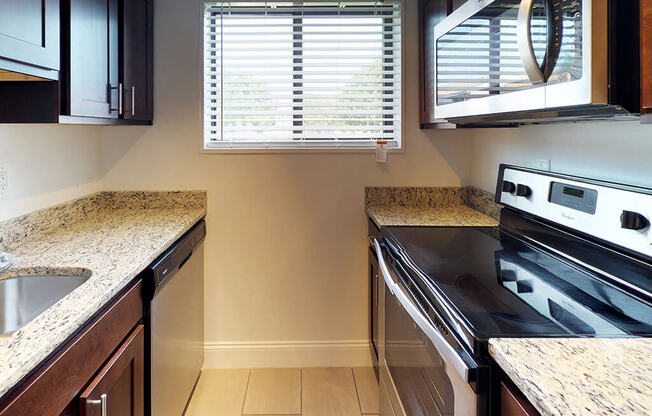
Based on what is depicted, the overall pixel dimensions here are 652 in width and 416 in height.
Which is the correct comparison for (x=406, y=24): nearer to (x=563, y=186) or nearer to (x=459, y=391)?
(x=563, y=186)

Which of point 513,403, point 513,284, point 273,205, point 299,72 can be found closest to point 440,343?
point 513,403

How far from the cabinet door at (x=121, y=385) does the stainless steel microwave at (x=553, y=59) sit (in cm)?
125

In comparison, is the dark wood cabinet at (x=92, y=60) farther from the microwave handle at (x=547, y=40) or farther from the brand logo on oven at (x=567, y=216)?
the brand logo on oven at (x=567, y=216)

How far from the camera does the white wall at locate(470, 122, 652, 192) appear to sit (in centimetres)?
137

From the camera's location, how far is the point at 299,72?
2.63 meters

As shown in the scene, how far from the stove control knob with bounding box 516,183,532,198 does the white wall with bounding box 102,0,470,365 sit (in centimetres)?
83

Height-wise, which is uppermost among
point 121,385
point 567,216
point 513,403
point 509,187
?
point 509,187

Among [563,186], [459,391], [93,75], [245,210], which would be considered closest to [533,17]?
[563,186]

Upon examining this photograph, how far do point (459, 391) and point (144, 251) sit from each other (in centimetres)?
112

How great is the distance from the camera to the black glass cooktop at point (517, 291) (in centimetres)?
93

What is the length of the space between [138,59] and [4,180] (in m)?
0.88

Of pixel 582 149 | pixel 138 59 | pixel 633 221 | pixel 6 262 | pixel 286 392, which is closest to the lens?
pixel 633 221

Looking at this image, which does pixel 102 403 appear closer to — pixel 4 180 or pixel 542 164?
pixel 4 180

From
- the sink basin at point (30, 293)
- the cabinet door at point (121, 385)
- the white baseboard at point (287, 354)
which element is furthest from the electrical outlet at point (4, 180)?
the white baseboard at point (287, 354)
